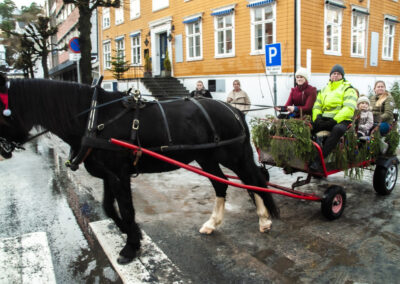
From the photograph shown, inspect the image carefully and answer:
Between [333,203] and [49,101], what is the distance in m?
3.79

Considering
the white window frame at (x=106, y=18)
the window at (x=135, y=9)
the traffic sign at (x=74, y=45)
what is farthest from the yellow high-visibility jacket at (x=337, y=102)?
the white window frame at (x=106, y=18)

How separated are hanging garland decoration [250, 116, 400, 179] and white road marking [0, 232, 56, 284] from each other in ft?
10.4

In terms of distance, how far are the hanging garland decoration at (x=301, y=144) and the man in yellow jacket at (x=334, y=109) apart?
0.62ft

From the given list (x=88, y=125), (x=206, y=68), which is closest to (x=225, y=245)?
(x=88, y=125)

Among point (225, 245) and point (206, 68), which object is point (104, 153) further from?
point (206, 68)

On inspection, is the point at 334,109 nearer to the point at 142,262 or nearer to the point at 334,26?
the point at 142,262

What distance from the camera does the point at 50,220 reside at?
193 inches

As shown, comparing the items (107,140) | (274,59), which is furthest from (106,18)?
(107,140)

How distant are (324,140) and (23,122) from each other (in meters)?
3.94

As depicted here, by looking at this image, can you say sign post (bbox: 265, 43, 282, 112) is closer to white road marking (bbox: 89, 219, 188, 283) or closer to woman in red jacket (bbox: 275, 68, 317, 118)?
woman in red jacket (bbox: 275, 68, 317, 118)

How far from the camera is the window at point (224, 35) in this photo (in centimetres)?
1636

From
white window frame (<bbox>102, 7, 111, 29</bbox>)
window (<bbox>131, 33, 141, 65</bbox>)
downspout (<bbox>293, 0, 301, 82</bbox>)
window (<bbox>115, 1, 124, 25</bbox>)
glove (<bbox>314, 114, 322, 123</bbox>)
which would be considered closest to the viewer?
glove (<bbox>314, 114, 322, 123</bbox>)

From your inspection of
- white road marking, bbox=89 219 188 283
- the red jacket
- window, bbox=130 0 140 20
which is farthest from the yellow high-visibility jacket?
window, bbox=130 0 140 20

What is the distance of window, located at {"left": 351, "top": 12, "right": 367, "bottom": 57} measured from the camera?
650 inches
